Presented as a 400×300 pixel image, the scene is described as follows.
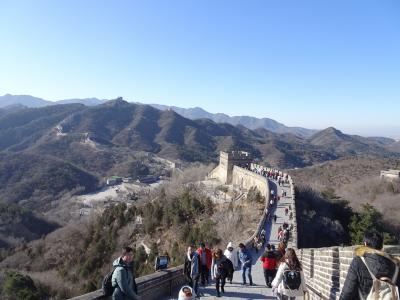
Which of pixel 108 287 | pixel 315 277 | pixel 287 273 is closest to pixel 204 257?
pixel 315 277

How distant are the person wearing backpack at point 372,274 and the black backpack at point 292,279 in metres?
2.91

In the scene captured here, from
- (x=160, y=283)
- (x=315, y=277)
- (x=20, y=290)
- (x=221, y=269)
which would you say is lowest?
(x=20, y=290)

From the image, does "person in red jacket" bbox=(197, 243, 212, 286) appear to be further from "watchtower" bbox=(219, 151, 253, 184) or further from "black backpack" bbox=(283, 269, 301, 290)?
"watchtower" bbox=(219, 151, 253, 184)

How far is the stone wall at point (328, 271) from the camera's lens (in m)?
5.71

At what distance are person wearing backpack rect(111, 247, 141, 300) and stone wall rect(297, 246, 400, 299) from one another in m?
2.69

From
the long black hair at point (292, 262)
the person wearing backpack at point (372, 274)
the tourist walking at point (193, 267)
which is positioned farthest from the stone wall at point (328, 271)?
the tourist walking at point (193, 267)

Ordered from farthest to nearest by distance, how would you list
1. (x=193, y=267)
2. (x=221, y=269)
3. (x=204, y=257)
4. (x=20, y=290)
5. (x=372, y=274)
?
(x=20, y=290)
(x=204, y=257)
(x=221, y=269)
(x=193, y=267)
(x=372, y=274)

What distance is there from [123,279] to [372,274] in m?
2.97

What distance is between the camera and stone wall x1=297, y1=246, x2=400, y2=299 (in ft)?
18.7

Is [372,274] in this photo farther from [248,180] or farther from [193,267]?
[248,180]

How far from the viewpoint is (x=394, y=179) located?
6234 cm

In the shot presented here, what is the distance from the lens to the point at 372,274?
3.56 meters

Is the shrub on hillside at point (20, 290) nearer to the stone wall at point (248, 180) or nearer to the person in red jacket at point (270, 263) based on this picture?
the person in red jacket at point (270, 263)

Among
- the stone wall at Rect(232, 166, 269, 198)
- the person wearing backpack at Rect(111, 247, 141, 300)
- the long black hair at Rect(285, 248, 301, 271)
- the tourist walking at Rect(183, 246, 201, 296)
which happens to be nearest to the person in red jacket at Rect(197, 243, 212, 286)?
the tourist walking at Rect(183, 246, 201, 296)
